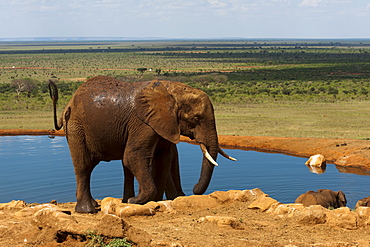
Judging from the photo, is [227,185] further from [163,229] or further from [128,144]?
[163,229]

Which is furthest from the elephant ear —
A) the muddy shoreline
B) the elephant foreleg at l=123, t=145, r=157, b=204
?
the muddy shoreline

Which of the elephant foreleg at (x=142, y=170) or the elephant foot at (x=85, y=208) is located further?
the elephant foot at (x=85, y=208)

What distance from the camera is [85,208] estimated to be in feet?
40.0

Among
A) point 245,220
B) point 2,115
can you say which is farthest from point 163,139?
point 2,115

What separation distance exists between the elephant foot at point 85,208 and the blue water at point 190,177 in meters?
3.04

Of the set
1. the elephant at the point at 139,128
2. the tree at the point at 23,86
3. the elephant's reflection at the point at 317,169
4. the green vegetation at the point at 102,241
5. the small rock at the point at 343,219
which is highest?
the elephant at the point at 139,128

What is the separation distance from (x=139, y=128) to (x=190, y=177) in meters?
6.55

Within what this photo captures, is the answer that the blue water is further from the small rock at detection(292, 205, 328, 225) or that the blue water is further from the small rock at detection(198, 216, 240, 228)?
the small rock at detection(198, 216, 240, 228)

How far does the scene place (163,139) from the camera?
11.7 m

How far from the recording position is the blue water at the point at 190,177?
1595 centimetres

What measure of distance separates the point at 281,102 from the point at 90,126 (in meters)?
30.9

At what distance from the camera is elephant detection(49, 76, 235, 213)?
11.5m

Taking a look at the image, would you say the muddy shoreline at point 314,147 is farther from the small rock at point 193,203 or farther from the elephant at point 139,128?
the elephant at point 139,128

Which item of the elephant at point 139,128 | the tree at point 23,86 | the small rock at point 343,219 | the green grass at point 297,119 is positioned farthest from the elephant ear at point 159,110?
the tree at point 23,86
